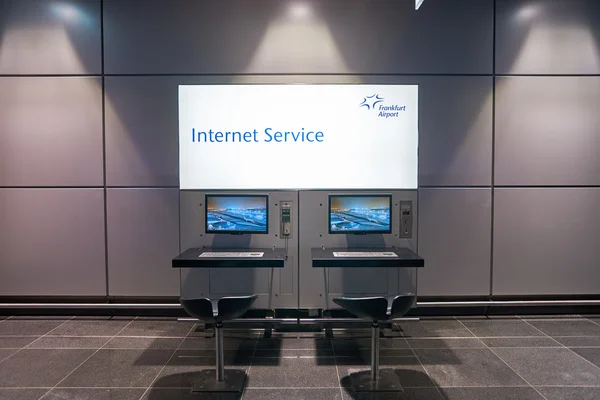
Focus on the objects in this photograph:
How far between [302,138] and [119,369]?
2.57m

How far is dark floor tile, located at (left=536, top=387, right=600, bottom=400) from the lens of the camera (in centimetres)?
268

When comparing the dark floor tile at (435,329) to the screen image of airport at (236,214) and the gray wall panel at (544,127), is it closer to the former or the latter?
the gray wall panel at (544,127)

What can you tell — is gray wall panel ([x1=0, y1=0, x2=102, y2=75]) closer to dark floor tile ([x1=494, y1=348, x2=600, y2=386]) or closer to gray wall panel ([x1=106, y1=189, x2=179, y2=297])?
gray wall panel ([x1=106, y1=189, x2=179, y2=297])

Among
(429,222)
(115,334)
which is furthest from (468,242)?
(115,334)

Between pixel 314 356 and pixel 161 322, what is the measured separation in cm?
176

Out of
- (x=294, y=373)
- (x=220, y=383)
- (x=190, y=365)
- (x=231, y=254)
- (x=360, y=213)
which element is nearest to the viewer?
(x=220, y=383)

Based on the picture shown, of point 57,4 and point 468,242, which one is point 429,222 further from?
point 57,4

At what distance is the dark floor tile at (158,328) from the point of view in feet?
12.6

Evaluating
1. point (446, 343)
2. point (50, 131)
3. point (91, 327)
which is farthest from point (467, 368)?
point (50, 131)

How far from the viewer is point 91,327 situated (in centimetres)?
398

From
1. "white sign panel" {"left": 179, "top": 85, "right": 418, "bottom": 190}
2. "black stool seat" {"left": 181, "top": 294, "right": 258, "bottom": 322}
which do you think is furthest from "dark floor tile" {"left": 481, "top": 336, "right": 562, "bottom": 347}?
"black stool seat" {"left": 181, "top": 294, "right": 258, "bottom": 322}

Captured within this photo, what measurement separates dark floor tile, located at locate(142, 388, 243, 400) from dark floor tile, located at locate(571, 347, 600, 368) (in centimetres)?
286

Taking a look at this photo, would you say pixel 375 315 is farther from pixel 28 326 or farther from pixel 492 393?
pixel 28 326

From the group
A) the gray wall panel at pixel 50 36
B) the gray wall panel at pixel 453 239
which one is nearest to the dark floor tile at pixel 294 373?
the gray wall panel at pixel 453 239
